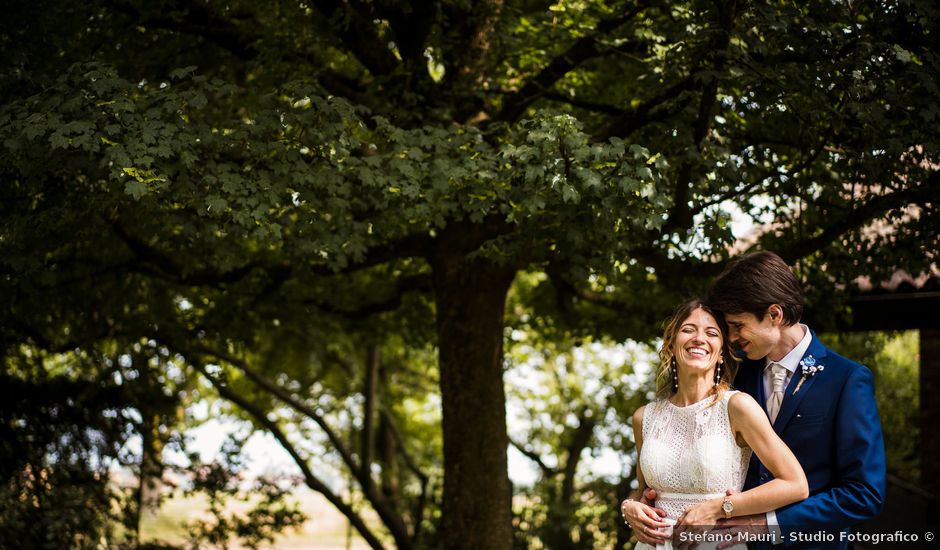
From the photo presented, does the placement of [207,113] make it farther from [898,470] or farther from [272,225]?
[898,470]

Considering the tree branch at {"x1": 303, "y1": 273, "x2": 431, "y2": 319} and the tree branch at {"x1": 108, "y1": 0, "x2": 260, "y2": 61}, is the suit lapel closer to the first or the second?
the tree branch at {"x1": 108, "y1": 0, "x2": 260, "y2": 61}

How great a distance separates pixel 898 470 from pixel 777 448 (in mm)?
13835

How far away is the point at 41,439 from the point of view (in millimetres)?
10922

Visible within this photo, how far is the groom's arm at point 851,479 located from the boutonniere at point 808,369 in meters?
0.15

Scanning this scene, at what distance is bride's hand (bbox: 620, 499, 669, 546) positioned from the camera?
3.76 m

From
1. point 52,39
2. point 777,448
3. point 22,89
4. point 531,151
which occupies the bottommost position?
point 777,448

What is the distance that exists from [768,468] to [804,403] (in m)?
0.31

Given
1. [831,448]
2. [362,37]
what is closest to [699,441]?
[831,448]

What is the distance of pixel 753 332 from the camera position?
381 centimetres

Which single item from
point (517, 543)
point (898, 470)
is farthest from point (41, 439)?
point (898, 470)

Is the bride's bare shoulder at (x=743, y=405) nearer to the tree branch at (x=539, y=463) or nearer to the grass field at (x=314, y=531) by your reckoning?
the tree branch at (x=539, y=463)

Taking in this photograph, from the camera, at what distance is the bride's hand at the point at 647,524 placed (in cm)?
376

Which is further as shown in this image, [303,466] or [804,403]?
[303,466]

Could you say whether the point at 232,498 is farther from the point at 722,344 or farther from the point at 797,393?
the point at 797,393
